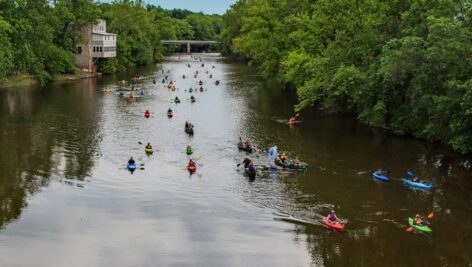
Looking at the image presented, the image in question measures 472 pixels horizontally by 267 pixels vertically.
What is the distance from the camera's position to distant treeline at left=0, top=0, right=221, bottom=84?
74125mm

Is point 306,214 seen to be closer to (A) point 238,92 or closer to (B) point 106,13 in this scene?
(A) point 238,92

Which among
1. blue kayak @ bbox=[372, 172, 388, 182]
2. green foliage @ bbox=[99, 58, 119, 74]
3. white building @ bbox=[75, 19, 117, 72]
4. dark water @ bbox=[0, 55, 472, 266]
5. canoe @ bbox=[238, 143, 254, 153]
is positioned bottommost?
dark water @ bbox=[0, 55, 472, 266]

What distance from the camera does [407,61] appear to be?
44125 mm

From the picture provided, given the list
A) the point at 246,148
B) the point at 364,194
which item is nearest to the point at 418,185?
the point at 364,194

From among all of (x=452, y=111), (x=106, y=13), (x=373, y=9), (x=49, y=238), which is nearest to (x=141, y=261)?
(x=49, y=238)

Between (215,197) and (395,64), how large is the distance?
61.9 ft

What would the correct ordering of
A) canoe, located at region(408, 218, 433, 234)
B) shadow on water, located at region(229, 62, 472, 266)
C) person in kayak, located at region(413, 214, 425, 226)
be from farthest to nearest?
person in kayak, located at region(413, 214, 425, 226) → canoe, located at region(408, 218, 433, 234) → shadow on water, located at region(229, 62, 472, 266)

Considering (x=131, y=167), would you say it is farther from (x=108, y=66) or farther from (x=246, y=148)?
(x=108, y=66)

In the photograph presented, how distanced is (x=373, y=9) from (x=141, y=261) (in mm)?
38766

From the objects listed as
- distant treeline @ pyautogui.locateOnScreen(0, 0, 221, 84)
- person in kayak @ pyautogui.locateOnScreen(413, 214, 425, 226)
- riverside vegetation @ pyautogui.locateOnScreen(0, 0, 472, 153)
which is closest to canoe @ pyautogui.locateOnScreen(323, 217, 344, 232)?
person in kayak @ pyautogui.locateOnScreen(413, 214, 425, 226)

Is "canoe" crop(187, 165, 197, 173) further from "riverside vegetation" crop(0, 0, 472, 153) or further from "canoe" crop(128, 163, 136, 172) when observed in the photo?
"riverside vegetation" crop(0, 0, 472, 153)

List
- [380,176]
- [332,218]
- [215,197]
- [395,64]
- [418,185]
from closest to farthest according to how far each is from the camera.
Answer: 1. [332,218]
2. [215,197]
3. [418,185]
4. [380,176]
5. [395,64]

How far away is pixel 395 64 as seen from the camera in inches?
1747

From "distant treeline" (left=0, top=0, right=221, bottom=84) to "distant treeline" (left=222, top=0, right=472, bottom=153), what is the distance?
3259cm
